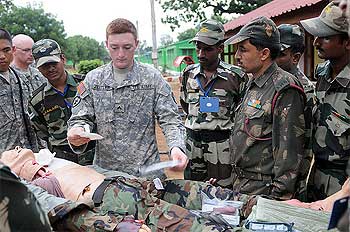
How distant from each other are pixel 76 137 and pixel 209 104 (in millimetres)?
1271

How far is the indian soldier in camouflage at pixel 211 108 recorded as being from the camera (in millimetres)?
3488

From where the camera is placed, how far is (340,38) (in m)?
2.41

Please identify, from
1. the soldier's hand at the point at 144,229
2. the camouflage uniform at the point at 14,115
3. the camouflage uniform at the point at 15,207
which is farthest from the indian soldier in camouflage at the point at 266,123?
the camouflage uniform at the point at 14,115

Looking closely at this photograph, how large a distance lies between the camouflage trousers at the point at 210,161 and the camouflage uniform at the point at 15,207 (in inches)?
96.4

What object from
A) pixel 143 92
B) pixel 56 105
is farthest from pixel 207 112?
pixel 56 105

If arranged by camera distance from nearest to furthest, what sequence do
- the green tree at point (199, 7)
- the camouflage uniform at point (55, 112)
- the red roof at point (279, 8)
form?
the camouflage uniform at point (55, 112) < the red roof at point (279, 8) < the green tree at point (199, 7)

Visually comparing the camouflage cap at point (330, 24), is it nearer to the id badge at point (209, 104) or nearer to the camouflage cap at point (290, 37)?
the camouflage cap at point (290, 37)

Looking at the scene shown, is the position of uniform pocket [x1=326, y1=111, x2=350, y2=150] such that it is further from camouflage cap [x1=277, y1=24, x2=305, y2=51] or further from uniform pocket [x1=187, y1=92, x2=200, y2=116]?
uniform pocket [x1=187, y1=92, x2=200, y2=116]

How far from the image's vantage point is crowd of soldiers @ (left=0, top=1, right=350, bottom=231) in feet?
7.91

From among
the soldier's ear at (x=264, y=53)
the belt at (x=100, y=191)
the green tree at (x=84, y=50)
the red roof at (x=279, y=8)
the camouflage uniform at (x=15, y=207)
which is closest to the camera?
the camouflage uniform at (x=15, y=207)

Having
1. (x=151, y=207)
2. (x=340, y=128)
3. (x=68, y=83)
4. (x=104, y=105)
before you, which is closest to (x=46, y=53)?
(x=68, y=83)

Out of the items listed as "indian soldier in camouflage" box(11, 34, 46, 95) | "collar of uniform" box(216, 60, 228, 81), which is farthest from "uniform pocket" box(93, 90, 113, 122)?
"indian soldier in camouflage" box(11, 34, 46, 95)

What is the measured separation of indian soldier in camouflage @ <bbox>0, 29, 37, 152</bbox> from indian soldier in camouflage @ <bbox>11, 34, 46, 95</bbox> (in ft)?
0.61

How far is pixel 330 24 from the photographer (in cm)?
241
